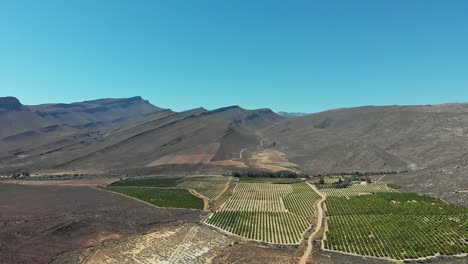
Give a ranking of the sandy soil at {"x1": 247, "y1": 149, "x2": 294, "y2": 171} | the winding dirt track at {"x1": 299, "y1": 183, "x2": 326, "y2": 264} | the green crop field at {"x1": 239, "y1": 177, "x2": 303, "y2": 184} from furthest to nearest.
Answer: the sandy soil at {"x1": 247, "y1": 149, "x2": 294, "y2": 171}
the green crop field at {"x1": 239, "y1": 177, "x2": 303, "y2": 184}
the winding dirt track at {"x1": 299, "y1": 183, "x2": 326, "y2": 264}

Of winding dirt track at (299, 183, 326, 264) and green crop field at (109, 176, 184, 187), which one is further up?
green crop field at (109, 176, 184, 187)

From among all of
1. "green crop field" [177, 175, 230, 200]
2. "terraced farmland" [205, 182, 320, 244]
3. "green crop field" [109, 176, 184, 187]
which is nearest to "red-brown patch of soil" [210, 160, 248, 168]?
"green crop field" [177, 175, 230, 200]

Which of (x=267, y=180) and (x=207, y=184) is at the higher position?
(x=267, y=180)

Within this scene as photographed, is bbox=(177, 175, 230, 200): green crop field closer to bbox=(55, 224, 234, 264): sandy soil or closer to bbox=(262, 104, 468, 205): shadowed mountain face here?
bbox=(55, 224, 234, 264): sandy soil

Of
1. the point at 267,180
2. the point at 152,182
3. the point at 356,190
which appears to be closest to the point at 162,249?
the point at 356,190

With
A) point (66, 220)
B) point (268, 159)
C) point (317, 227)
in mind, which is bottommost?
point (317, 227)

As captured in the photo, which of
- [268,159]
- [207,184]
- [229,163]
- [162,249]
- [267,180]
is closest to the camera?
[162,249]

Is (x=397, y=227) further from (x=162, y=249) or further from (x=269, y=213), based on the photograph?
(x=162, y=249)
